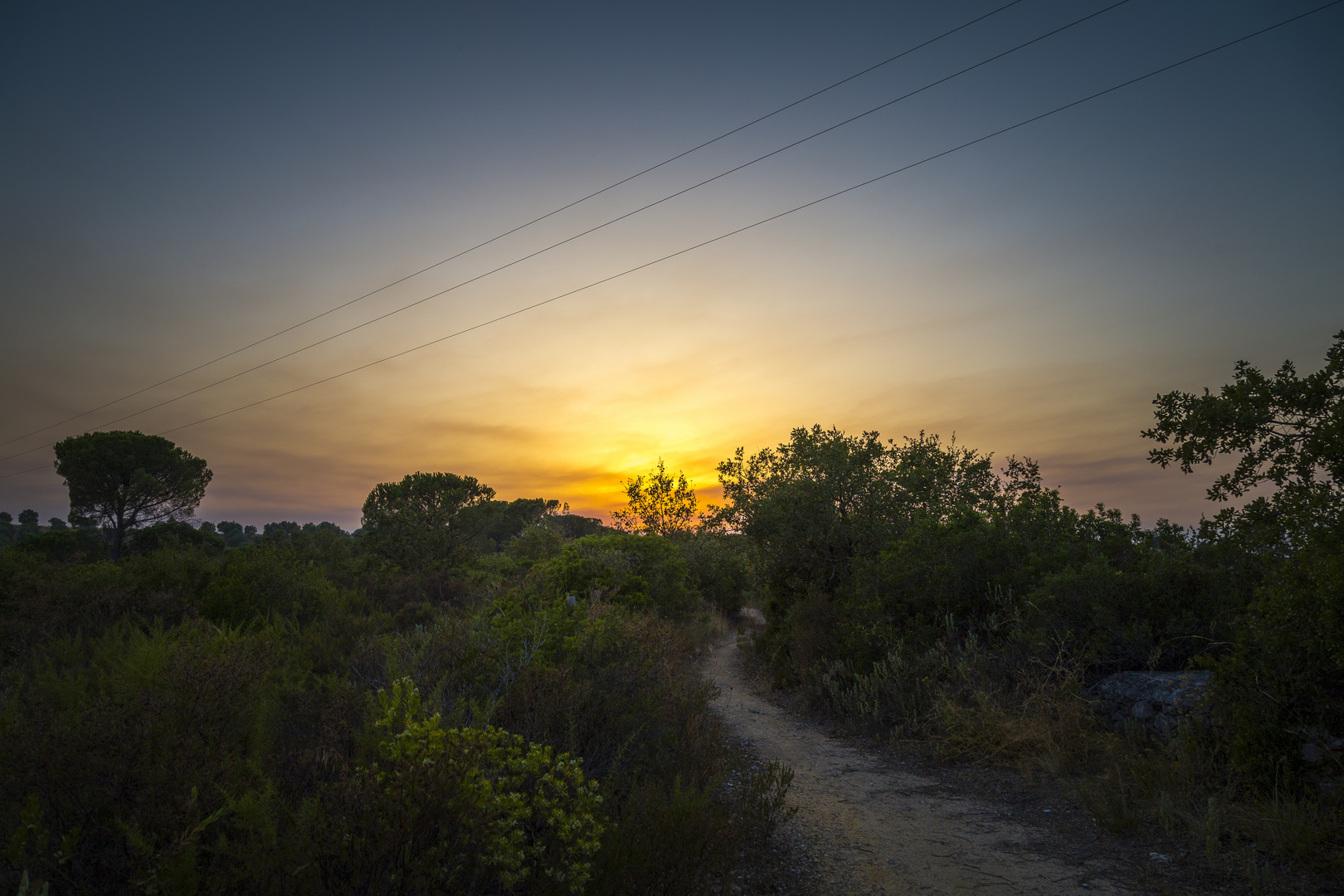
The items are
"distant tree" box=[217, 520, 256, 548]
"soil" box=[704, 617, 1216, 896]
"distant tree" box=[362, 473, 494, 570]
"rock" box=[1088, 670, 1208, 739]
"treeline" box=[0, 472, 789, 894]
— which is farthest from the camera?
"distant tree" box=[217, 520, 256, 548]

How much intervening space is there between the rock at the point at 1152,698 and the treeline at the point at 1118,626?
198 millimetres

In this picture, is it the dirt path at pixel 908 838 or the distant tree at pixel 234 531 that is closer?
the dirt path at pixel 908 838

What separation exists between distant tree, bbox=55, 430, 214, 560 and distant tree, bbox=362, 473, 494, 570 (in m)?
16.1

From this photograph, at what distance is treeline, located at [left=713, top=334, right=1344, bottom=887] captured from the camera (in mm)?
5059

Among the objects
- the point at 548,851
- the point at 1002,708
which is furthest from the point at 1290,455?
the point at 548,851

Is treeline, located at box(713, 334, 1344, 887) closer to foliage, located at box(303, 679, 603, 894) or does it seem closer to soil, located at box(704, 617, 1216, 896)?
soil, located at box(704, 617, 1216, 896)

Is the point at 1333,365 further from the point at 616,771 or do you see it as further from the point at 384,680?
the point at 384,680

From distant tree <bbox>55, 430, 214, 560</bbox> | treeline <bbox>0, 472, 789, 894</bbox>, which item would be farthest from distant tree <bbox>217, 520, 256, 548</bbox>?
treeline <bbox>0, 472, 789, 894</bbox>

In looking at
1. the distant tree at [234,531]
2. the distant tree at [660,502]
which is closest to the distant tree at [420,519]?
the distant tree at [660,502]

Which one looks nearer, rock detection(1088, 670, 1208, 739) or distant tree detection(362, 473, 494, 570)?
rock detection(1088, 670, 1208, 739)

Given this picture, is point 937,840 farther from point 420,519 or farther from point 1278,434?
point 420,519

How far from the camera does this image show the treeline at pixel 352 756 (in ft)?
8.76

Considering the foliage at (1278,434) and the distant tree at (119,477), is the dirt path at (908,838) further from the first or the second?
the distant tree at (119,477)

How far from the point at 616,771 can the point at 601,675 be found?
50.0 inches
